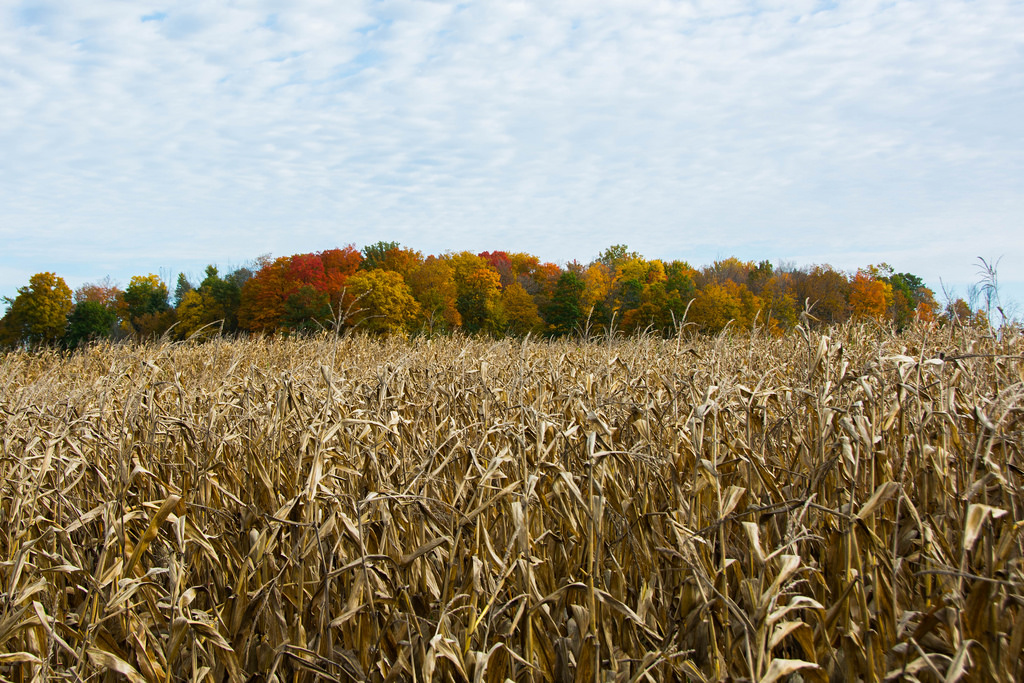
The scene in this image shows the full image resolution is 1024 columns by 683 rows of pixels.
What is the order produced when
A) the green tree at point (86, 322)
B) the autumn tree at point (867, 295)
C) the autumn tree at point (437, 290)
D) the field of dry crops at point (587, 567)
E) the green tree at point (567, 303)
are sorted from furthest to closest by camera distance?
the green tree at point (86, 322), the autumn tree at point (867, 295), the green tree at point (567, 303), the autumn tree at point (437, 290), the field of dry crops at point (587, 567)

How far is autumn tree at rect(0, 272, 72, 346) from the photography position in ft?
97.5

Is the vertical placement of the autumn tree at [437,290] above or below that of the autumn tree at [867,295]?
below

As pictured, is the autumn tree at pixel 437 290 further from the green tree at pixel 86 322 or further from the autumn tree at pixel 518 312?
the green tree at pixel 86 322

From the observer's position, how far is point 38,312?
2964 cm

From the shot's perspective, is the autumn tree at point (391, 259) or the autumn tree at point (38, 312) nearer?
the autumn tree at point (391, 259)

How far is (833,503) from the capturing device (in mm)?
2174

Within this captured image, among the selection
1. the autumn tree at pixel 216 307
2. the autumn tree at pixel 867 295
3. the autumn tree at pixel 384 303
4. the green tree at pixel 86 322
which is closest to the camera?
the autumn tree at pixel 384 303

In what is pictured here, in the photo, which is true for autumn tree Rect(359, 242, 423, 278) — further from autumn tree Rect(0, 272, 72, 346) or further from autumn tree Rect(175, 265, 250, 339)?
autumn tree Rect(0, 272, 72, 346)

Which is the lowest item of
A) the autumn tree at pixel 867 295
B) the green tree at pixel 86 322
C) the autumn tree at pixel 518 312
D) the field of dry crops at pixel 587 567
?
the field of dry crops at pixel 587 567

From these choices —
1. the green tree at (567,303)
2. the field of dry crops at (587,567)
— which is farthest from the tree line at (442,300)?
the field of dry crops at (587,567)

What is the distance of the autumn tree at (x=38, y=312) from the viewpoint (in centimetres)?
2972

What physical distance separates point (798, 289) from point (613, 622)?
31.5 m

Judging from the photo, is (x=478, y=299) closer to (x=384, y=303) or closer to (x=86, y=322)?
(x=384, y=303)

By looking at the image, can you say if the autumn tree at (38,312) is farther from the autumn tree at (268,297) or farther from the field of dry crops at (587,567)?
the field of dry crops at (587,567)
